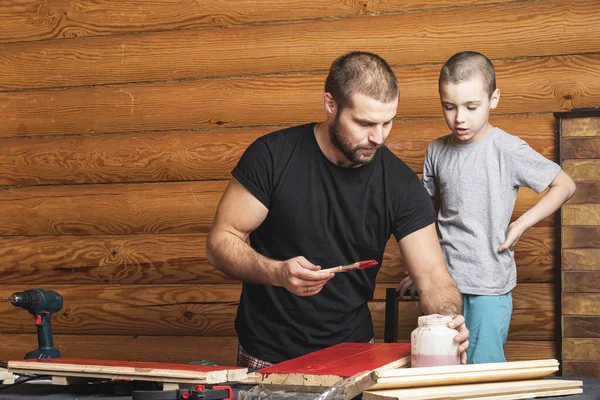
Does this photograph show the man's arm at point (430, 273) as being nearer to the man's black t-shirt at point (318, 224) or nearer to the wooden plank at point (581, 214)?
the man's black t-shirt at point (318, 224)

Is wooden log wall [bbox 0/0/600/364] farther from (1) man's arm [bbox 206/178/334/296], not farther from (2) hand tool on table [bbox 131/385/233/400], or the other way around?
(2) hand tool on table [bbox 131/385/233/400]

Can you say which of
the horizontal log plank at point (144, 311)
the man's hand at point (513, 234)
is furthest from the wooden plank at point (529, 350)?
the man's hand at point (513, 234)

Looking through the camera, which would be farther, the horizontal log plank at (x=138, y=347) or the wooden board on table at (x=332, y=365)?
the horizontal log plank at (x=138, y=347)

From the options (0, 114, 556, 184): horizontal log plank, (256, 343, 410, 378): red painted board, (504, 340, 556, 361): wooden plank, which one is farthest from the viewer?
(0, 114, 556, 184): horizontal log plank

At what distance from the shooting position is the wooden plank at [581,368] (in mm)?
3646

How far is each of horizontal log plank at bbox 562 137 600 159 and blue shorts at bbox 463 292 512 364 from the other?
0.93 metres

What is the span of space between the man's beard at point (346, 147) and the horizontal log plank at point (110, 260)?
4.88 feet

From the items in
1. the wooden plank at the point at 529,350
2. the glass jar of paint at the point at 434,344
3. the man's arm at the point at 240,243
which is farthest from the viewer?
the wooden plank at the point at 529,350

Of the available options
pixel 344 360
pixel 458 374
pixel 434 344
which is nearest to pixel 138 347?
pixel 344 360

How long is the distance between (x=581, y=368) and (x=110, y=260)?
265 cm

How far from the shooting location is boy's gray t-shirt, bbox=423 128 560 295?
326 centimetres

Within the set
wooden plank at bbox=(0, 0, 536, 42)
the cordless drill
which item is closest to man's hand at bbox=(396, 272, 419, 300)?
the cordless drill

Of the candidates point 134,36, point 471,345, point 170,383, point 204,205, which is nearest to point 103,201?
point 204,205

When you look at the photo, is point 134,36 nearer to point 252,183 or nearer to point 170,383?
point 252,183
